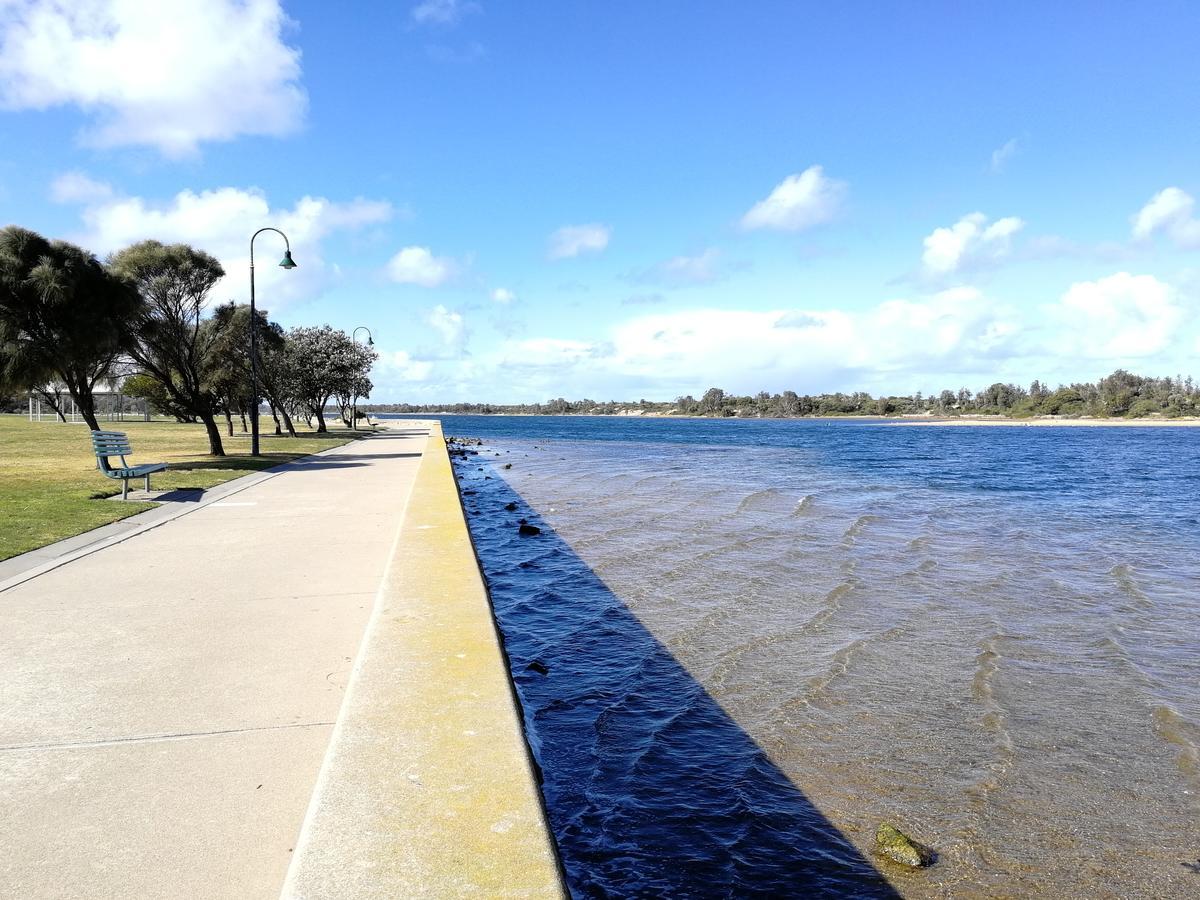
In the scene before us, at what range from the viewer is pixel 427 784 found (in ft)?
10.2

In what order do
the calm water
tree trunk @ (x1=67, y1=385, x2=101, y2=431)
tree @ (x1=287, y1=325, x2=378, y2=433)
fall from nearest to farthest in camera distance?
1. the calm water
2. tree trunk @ (x1=67, y1=385, x2=101, y2=431)
3. tree @ (x1=287, y1=325, x2=378, y2=433)

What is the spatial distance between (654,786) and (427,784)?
2.60 metres

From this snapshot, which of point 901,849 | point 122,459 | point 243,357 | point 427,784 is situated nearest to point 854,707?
point 901,849

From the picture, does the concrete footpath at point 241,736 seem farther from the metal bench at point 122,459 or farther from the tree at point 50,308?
the tree at point 50,308

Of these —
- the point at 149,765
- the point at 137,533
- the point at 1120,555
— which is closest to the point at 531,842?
the point at 149,765

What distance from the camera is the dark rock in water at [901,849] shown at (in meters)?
4.41

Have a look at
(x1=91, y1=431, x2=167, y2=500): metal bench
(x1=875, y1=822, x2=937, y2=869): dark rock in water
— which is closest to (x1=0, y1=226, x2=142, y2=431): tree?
(x1=91, y1=431, x2=167, y2=500): metal bench

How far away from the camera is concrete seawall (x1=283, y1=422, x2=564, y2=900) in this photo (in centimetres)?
250

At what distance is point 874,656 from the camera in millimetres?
8047

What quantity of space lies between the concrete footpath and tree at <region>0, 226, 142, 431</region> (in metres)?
14.4

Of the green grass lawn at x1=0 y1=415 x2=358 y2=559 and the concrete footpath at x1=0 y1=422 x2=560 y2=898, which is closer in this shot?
the concrete footpath at x1=0 y1=422 x2=560 y2=898

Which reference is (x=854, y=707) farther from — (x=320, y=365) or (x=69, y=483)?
(x=320, y=365)

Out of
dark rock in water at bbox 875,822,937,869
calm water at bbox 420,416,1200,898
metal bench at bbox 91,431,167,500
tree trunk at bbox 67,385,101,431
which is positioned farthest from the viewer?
tree trunk at bbox 67,385,101,431

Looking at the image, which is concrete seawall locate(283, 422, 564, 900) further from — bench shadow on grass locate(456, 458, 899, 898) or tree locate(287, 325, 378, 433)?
tree locate(287, 325, 378, 433)
